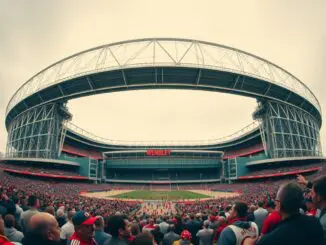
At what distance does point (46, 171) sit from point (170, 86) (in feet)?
122

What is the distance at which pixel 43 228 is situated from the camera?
2986 mm

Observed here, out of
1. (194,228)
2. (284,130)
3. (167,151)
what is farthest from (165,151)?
(194,228)

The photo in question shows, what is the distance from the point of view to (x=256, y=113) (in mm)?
62781

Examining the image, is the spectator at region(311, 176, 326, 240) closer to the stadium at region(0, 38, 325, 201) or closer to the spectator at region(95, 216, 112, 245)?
the spectator at region(95, 216, 112, 245)

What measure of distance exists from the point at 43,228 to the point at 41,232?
0.16ft

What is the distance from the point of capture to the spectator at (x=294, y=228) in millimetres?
2459

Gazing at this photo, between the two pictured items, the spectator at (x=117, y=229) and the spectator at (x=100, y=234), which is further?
the spectator at (x=100, y=234)

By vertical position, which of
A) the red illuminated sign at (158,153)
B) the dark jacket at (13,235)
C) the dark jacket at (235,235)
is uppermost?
the red illuminated sign at (158,153)

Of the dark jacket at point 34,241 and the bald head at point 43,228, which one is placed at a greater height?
the bald head at point 43,228

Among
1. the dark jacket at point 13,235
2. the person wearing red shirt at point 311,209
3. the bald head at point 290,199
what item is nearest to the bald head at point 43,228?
the bald head at point 290,199

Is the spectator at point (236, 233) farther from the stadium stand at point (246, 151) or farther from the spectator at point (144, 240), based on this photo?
the stadium stand at point (246, 151)

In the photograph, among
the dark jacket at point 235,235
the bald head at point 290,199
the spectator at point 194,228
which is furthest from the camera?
the spectator at point 194,228

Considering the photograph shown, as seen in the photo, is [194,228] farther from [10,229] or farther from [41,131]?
[41,131]

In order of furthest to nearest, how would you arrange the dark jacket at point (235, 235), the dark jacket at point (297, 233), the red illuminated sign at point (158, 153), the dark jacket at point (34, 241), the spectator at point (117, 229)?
the red illuminated sign at point (158, 153)
the spectator at point (117, 229)
the dark jacket at point (235, 235)
the dark jacket at point (34, 241)
the dark jacket at point (297, 233)
